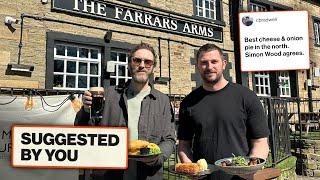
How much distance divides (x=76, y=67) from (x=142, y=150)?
7.62m

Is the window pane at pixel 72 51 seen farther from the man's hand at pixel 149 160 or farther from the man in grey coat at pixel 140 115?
the man's hand at pixel 149 160

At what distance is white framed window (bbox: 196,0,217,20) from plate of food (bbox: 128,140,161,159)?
10.7m

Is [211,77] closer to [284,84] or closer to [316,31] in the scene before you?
[284,84]

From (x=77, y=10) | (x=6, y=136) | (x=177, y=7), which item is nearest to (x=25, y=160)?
(x=6, y=136)

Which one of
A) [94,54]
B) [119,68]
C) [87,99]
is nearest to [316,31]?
[119,68]

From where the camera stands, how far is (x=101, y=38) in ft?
33.0

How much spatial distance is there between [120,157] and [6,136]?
4.23 m

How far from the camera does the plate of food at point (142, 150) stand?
2.49 metres

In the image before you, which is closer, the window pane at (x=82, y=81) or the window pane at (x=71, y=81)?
the window pane at (x=71, y=81)

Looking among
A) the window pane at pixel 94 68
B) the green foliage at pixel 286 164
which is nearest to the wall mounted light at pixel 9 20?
the window pane at pixel 94 68

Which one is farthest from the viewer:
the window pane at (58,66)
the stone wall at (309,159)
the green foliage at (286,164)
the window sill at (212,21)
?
the window sill at (212,21)

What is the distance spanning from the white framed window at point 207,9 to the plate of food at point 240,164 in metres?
10.7

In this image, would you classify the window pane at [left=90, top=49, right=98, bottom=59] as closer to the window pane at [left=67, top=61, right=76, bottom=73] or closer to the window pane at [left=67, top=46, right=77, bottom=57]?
the window pane at [left=67, top=46, right=77, bottom=57]

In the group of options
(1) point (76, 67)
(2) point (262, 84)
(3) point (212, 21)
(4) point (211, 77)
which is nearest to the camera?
(4) point (211, 77)
